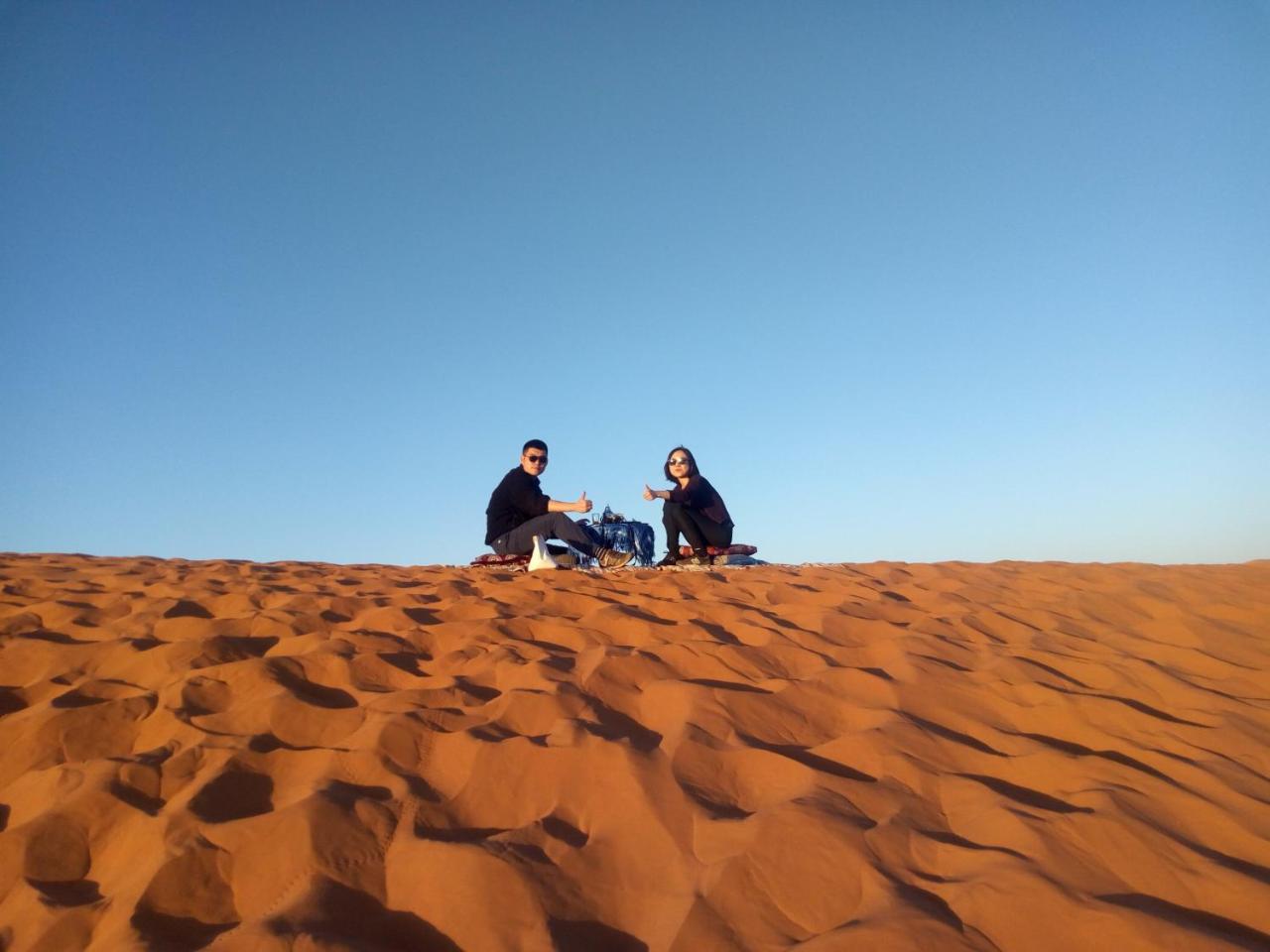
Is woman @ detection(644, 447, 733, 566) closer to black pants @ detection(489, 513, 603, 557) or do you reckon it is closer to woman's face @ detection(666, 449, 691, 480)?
woman's face @ detection(666, 449, 691, 480)

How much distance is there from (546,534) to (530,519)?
0.26m

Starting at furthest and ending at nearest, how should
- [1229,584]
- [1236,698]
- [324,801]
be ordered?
[1229,584] → [1236,698] → [324,801]

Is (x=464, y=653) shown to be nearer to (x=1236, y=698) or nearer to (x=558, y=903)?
(x=558, y=903)

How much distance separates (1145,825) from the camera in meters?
1.88

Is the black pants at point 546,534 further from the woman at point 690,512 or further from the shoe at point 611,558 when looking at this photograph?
the woman at point 690,512

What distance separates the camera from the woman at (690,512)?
741 centimetres

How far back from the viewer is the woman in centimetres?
741

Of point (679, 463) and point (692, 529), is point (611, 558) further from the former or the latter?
point (679, 463)

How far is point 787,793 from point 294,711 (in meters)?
1.74

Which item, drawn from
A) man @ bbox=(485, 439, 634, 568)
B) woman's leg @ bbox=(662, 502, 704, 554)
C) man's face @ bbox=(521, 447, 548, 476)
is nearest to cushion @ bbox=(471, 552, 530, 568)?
man @ bbox=(485, 439, 634, 568)

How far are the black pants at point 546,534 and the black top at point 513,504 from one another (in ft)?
0.31

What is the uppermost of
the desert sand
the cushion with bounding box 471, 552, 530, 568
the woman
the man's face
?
the man's face

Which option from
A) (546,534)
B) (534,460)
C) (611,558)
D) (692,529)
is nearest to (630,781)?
(546,534)

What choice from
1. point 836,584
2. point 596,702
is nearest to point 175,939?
point 596,702
